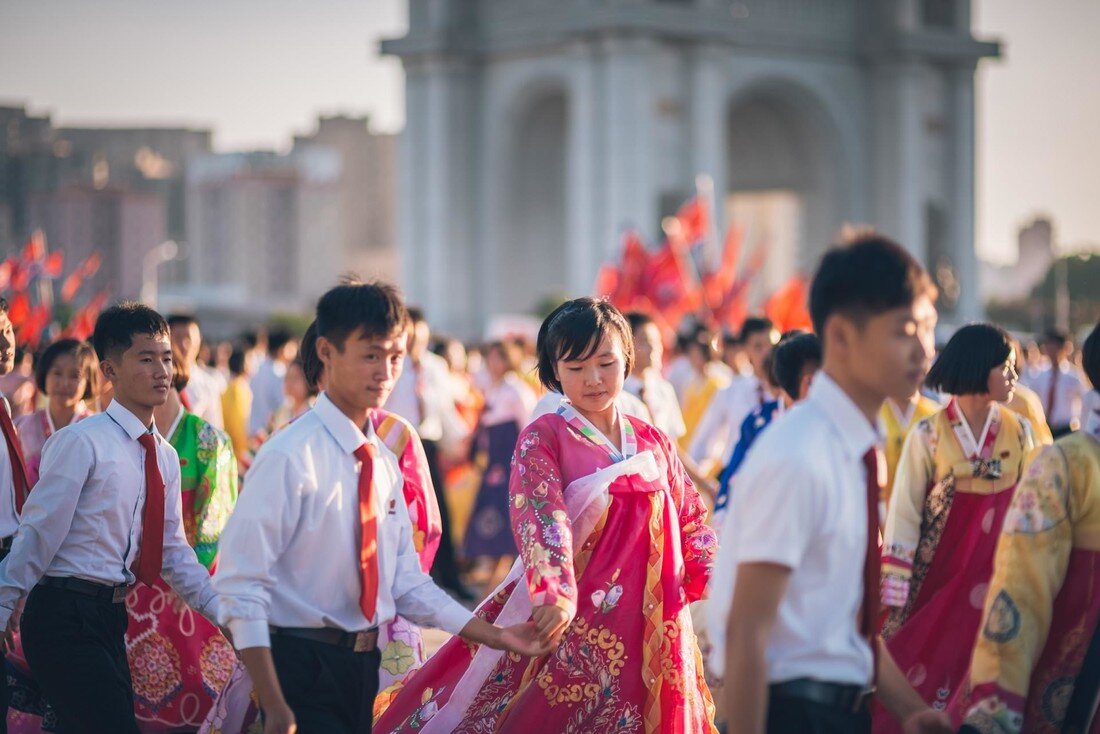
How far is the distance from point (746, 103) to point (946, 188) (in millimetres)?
5173

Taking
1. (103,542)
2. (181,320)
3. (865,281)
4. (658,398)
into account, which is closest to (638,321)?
(658,398)

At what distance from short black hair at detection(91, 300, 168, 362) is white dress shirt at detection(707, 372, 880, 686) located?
7.02 ft

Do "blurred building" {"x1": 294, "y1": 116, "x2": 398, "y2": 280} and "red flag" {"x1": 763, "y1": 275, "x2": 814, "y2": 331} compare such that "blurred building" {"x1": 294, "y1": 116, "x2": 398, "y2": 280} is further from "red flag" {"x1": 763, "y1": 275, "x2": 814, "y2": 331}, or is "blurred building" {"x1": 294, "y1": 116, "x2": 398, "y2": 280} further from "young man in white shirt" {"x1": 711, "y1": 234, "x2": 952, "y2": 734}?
"young man in white shirt" {"x1": 711, "y1": 234, "x2": 952, "y2": 734}

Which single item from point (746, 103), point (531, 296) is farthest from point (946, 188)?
point (531, 296)

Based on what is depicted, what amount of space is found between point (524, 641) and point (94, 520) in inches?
50.3

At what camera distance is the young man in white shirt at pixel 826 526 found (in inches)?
112

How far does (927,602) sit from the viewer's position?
187 inches

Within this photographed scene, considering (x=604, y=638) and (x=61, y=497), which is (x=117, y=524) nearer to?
(x=61, y=497)

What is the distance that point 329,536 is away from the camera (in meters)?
3.51

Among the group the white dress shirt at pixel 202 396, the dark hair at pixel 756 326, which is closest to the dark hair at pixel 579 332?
the dark hair at pixel 756 326

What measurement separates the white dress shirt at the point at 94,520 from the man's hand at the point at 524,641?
84 cm

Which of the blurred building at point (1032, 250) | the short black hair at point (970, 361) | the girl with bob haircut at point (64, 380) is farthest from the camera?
the blurred building at point (1032, 250)

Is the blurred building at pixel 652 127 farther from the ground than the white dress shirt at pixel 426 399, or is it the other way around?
the blurred building at pixel 652 127

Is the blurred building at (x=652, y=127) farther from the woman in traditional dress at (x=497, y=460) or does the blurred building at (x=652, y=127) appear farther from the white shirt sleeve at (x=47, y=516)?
the white shirt sleeve at (x=47, y=516)
